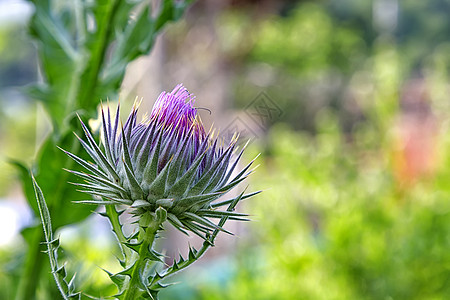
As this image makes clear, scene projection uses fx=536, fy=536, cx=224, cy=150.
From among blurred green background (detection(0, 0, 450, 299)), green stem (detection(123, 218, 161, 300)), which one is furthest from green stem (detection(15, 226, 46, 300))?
green stem (detection(123, 218, 161, 300))

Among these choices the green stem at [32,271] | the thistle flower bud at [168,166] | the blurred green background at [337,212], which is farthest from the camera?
the blurred green background at [337,212]

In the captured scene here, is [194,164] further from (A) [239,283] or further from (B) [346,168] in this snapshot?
(B) [346,168]

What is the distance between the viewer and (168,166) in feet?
0.96

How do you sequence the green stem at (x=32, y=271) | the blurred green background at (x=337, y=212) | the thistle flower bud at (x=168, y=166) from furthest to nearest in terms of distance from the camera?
the blurred green background at (x=337, y=212), the green stem at (x=32, y=271), the thistle flower bud at (x=168, y=166)

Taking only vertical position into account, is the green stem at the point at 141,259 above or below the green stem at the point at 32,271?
below

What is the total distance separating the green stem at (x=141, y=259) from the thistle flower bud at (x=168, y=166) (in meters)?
0.01

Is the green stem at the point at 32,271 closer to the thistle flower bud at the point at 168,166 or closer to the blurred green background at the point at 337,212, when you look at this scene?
the blurred green background at the point at 337,212

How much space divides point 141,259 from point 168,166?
58mm

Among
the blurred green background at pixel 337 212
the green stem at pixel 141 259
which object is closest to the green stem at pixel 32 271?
the blurred green background at pixel 337 212

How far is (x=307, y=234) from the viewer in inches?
68.0

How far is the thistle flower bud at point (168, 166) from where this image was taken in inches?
11.4

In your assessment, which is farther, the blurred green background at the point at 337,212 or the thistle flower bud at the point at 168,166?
the blurred green background at the point at 337,212

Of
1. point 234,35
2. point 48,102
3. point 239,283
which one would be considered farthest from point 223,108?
point 48,102

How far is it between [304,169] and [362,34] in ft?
13.8
